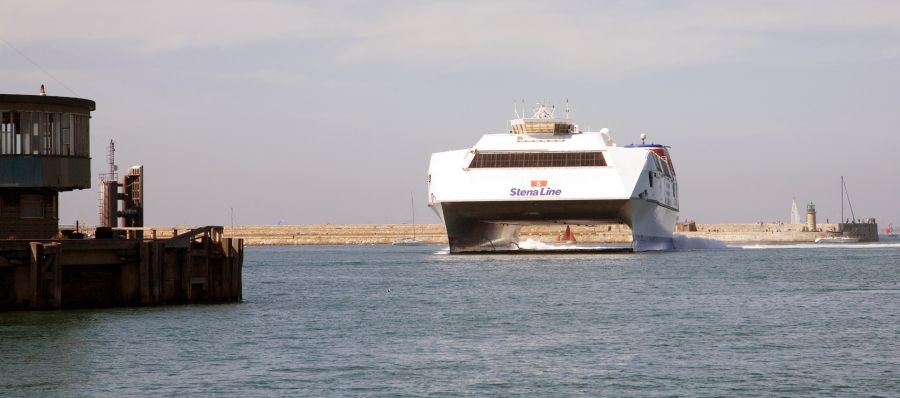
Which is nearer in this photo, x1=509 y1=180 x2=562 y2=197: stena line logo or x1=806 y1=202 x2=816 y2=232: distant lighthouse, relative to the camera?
x1=509 y1=180 x2=562 y2=197: stena line logo

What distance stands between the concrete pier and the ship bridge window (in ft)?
127

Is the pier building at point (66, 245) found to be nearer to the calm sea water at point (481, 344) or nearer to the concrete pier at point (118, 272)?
the concrete pier at point (118, 272)

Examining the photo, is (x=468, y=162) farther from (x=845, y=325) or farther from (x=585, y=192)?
(x=845, y=325)

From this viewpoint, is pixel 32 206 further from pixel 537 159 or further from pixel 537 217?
pixel 537 217

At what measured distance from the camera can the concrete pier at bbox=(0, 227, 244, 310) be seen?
3778 centimetres

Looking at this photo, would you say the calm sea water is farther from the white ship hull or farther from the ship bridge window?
the ship bridge window

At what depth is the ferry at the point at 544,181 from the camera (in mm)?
79000

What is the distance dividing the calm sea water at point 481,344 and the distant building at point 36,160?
3.39 m

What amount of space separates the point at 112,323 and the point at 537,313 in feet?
45.7

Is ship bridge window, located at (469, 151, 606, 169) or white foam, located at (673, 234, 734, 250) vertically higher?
ship bridge window, located at (469, 151, 606, 169)

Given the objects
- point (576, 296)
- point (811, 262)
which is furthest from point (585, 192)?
point (576, 296)

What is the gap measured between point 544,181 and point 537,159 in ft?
7.95

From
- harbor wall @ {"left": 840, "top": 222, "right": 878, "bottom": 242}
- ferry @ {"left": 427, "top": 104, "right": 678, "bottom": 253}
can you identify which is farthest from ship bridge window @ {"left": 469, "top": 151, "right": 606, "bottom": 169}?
harbor wall @ {"left": 840, "top": 222, "right": 878, "bottom": 242}

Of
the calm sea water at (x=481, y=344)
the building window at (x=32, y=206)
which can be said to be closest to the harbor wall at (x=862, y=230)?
the calm sea water at (x=481, y=344)
